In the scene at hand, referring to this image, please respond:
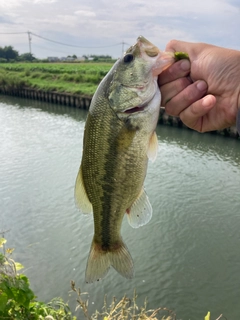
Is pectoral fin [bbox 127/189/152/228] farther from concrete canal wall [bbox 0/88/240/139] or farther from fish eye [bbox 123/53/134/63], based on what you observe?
concrete canal wall [bbox 0/88/240/139]

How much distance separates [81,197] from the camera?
2156 millimetres

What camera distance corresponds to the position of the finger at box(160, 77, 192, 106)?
2.07 m

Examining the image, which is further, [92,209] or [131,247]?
[131,247]

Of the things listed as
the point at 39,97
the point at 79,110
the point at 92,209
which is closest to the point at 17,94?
the point at 39,97

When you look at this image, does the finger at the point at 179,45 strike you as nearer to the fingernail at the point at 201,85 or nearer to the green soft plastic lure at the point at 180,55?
the green soft plastic lure at the point at 180,55

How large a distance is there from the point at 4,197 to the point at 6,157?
385cm

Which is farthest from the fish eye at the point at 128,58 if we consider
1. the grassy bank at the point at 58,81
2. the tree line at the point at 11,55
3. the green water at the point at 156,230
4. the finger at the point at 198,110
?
the tree line at the point at 11,55

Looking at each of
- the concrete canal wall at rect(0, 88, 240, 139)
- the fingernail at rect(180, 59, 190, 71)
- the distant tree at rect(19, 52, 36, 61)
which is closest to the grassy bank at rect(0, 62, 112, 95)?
the concrete canal wall at rect(0, 88, 240, 139)

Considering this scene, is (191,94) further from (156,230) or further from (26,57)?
(26,57)

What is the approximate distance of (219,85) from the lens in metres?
2.11

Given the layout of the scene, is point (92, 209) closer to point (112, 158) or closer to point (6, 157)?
point (112, 158)

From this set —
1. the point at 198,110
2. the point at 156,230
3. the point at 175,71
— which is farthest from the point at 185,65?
the point at 156,230

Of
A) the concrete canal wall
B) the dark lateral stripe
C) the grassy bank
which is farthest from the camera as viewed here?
the grassy bank

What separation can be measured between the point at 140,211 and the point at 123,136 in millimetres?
559
